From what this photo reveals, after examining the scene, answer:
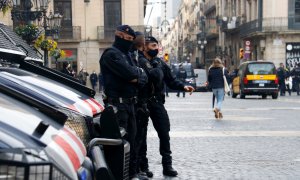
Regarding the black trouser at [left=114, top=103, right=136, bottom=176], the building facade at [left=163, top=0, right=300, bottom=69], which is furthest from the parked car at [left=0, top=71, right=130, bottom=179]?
the building facade at [left=163, top=0, right=300, bottom=69]

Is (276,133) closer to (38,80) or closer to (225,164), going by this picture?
(225,164)

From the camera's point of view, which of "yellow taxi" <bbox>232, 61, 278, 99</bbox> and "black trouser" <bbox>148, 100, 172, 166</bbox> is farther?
"yellow taxi" <bbox>232, 61, 278, 99</bbox>

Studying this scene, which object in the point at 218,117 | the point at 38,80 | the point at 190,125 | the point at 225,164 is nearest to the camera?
the point at 38,80

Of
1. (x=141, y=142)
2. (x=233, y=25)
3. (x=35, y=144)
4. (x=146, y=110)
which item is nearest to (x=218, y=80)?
(x=146, y=110)

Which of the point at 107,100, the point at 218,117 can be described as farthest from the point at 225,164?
the point at 218,117

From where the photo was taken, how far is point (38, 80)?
17.4ft

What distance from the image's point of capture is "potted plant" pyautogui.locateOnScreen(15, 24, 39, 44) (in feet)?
47.3

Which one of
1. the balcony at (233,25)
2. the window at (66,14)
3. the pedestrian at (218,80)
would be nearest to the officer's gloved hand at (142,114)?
the pedestrian at (218,80)

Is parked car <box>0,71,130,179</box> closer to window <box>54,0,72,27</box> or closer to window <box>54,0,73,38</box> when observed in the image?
window <box>54,0,73,38</box>

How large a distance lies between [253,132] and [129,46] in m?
5.73

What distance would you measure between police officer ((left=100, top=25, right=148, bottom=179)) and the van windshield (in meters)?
19.7

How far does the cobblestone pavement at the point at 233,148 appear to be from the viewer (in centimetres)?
699

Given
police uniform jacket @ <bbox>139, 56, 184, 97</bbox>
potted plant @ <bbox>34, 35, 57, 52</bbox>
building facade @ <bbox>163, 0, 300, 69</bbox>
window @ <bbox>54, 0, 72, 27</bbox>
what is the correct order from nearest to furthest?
police uniform jacket @ <bbox>139, 56, 184, 97</bbox>
potted plant @ <bbox>34, 35, 57, 52</bbox>
building facade @ <bbox>163, 0, 300, 69</bbox>
window @ <bbox>54, 0, 72, 27</bbox>

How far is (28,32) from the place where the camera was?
573 inches
